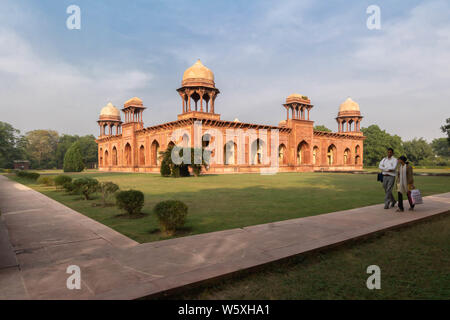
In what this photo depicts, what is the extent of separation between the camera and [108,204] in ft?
26.5

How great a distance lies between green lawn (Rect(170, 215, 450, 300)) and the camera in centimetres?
257

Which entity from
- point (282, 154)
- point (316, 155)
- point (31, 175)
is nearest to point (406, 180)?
point (31, 175)

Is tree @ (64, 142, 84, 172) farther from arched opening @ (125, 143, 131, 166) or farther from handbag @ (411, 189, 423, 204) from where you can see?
handbag @ (411, 189, 423, 204)

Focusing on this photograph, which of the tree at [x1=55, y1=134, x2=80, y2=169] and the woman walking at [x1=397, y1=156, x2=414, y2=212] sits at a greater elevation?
the tree at [x1=55, y1=134, x2=80, y2=169]

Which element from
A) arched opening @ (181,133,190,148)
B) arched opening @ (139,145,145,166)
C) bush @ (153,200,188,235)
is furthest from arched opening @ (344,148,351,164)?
bush @ (153,200,188,235)

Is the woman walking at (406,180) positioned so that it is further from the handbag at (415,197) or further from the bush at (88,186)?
the bush at (88,186)

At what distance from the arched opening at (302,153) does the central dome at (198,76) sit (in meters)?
16.1

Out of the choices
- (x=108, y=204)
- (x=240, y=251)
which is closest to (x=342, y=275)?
(x=240, y=251)

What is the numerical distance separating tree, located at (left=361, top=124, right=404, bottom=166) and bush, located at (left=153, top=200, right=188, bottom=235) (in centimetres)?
6372

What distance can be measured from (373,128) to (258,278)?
70.0m

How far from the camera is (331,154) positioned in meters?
44.8

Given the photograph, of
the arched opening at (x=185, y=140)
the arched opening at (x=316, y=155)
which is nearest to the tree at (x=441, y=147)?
the arched opening at (x=316, y=155)

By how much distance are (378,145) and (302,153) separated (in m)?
30.7

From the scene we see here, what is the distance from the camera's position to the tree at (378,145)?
59000 millimetres
